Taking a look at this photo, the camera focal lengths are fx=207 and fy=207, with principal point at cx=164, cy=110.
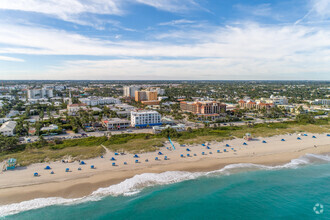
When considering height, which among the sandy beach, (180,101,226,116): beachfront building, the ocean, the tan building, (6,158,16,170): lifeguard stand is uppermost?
the tan building

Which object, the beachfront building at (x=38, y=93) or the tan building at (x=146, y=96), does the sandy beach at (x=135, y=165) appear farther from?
the beachfront building at (x=38, y=93)

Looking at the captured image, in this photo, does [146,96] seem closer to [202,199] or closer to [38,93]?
[38,93]

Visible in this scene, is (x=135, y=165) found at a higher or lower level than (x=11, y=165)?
lower

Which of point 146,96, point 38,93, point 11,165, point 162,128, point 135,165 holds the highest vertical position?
point 38,93

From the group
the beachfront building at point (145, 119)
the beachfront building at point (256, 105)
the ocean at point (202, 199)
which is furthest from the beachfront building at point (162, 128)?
the beachfront building at point (256, 105)

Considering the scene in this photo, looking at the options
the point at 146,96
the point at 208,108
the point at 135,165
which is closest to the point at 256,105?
the point at 208,108

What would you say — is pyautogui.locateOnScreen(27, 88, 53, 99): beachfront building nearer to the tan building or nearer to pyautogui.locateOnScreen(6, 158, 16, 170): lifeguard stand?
the tan building

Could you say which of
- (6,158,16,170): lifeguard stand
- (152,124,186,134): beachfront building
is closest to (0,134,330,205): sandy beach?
(6,158,16,170): lifeguard stand

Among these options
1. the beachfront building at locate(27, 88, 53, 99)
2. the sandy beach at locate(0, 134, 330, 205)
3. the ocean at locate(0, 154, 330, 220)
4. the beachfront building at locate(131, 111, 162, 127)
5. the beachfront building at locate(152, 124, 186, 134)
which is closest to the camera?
the ocean at locate(0, 154, 330, 220)
